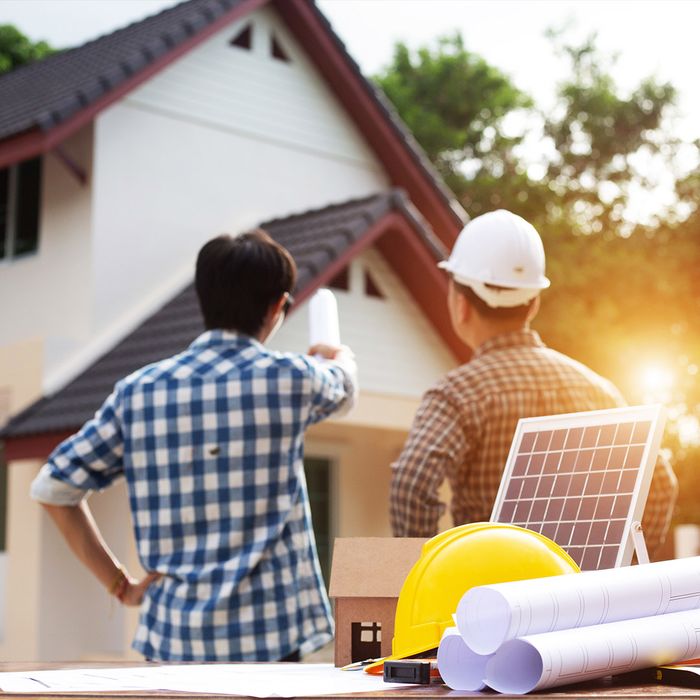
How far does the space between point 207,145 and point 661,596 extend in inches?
459

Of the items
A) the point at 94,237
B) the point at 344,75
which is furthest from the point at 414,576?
the point at 344,75

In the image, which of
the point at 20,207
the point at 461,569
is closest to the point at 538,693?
the point at 461,569

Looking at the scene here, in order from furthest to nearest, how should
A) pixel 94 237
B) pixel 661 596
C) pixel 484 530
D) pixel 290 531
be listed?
pixel 94 237 < pixel 290 531 < pixel 484 530 < pixel 661 596

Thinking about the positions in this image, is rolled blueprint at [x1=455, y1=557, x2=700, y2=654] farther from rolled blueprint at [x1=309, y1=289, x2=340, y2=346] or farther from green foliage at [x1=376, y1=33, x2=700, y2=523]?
green foliage at [x1=376, y1=33, x2=700, y2=523]

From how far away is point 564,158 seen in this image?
96.9 ft

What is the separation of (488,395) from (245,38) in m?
10.9

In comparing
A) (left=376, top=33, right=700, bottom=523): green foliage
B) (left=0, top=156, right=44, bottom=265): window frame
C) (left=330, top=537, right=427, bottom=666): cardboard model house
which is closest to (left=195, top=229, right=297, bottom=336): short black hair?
(left=330, top=537, right=427, bottom=666): cardboard model house

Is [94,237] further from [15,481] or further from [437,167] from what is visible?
[437,167]

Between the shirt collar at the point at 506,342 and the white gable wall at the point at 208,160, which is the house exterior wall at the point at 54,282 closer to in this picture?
the white gable wall at the point at 208,160

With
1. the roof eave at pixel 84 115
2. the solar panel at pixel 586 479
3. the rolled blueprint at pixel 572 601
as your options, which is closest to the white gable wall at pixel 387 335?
the roof eave at pixel 84 115

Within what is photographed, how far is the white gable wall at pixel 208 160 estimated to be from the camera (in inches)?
460

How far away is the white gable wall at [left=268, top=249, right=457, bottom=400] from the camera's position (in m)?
12.3

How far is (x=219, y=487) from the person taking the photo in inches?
121

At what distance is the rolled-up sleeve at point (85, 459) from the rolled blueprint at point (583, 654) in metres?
1.91
